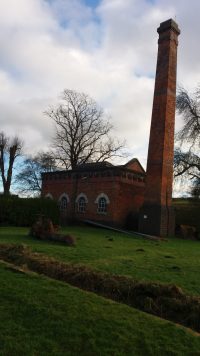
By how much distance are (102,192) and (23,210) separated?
292 inches

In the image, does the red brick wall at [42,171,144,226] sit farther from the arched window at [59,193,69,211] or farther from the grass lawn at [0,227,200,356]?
the grass lawn at [0,227,200,356]

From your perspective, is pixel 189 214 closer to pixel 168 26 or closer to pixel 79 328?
pixel 168 26

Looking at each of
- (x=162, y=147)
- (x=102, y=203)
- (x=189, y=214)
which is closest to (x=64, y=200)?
(x=102, y=203)

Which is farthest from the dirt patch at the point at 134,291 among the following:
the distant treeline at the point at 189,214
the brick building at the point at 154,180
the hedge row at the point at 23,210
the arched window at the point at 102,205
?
the distant treeline at the point at 189,214

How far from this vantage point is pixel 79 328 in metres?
5.64

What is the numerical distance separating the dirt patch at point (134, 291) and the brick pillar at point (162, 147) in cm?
1791

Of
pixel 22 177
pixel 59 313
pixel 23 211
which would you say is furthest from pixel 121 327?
pixel 22 177

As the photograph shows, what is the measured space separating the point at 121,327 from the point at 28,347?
1453mm

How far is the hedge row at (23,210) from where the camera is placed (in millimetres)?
28547

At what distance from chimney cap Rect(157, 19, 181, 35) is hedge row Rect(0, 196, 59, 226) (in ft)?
51.3

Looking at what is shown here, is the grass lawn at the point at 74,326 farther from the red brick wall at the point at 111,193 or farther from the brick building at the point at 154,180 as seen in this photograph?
the red brick wall at the point at 111,193

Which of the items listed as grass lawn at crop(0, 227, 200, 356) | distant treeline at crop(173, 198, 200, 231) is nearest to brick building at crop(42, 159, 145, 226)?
distant treeline at crop(173, 198, 200, 231)

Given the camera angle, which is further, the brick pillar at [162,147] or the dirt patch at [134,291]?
the brick pillar at [162,147]

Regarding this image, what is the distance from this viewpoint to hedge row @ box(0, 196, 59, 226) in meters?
28.5
